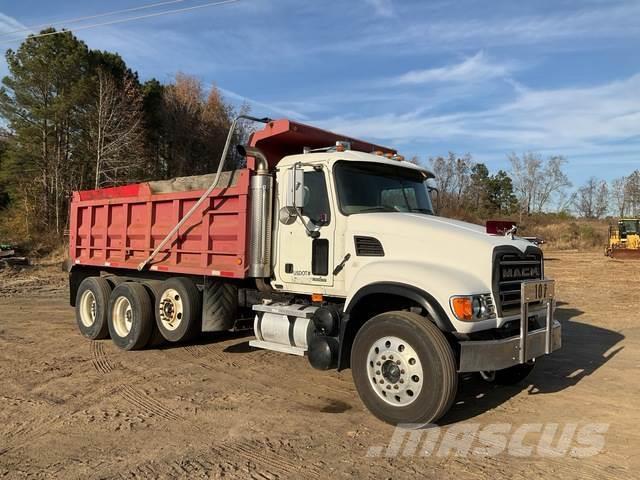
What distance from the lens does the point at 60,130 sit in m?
33.1

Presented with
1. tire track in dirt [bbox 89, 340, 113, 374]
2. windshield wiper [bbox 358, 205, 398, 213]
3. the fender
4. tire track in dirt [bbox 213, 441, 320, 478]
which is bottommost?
tire track in dirt [bbox 89, 340, 113, 374]

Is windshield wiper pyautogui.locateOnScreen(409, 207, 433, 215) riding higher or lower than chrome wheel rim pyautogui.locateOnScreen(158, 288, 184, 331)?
higher

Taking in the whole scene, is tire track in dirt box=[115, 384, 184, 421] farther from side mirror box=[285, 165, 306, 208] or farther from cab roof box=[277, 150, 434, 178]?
cab roof box=[277, 150, 434, 178]

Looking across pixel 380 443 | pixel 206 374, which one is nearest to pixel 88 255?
Answer: pixel 206 374

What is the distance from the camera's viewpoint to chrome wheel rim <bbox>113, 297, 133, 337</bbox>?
818 centimetres

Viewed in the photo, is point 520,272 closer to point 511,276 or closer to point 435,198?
point 511,276

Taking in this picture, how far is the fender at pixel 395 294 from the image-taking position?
4.64 meters

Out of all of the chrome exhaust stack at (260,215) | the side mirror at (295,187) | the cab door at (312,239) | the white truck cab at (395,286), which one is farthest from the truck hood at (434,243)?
the chrome exhaust stack at (260,215)

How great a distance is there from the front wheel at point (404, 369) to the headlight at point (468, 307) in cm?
26

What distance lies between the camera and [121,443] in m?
4.37

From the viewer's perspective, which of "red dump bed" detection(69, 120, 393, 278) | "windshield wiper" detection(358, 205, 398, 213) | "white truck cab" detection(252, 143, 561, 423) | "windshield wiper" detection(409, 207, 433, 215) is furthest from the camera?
"red dump bed" detection(69, 120, 393, 278)

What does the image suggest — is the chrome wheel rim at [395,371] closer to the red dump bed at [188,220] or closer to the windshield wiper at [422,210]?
the windshield wiper at [422,210]

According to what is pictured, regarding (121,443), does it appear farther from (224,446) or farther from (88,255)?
(88,255)

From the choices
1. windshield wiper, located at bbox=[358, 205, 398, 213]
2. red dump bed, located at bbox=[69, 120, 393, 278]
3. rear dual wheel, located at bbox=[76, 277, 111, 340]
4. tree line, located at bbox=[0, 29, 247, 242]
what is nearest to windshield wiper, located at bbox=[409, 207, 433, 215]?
windshield wiper, located at bbox=[358, 205, 398, 213]
